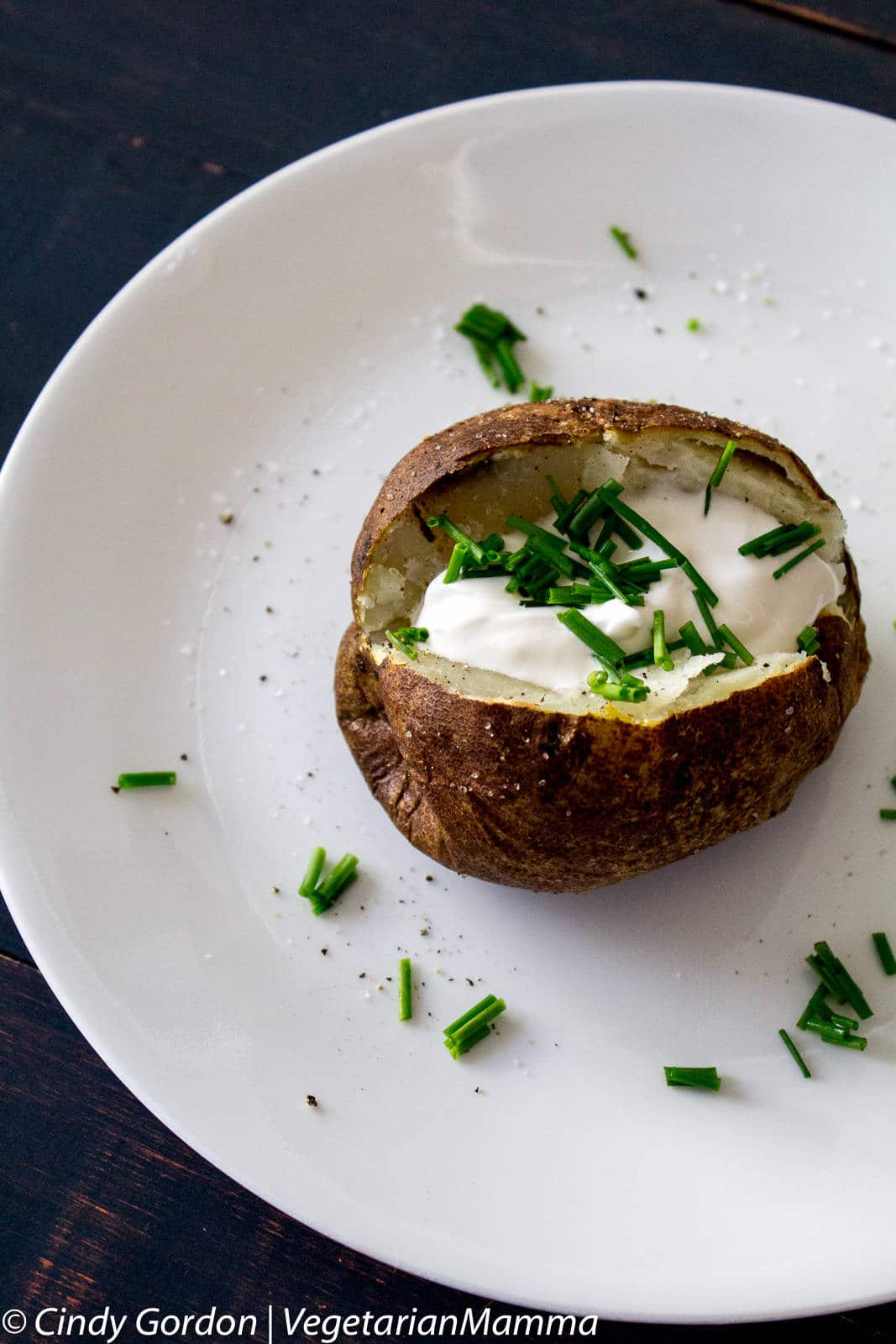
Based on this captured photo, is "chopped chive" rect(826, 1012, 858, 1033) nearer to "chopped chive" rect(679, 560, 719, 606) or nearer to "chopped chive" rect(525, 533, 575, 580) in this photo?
"chopped chive" rect(679, 560, 719, 606)

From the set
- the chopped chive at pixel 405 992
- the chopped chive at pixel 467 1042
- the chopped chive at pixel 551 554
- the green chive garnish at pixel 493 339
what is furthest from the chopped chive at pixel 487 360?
the chopped chive at pixel 467 1042

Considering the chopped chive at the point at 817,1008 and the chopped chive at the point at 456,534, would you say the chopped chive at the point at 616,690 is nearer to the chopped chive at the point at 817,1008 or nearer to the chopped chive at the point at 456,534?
the chopped chive at the point at 456,534

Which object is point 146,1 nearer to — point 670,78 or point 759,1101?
point 670,78

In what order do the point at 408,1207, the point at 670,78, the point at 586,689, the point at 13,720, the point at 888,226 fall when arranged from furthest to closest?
the point at 670,78 → the point at 888,226 → the point at 13,720 → the point at 408,1207 → the point at 586,689

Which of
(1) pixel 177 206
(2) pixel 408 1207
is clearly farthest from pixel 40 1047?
(1) pixel 177 206

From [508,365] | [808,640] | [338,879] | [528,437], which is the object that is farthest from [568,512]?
[338,879]

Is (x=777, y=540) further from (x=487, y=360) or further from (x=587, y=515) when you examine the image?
(x=487, y=360)
